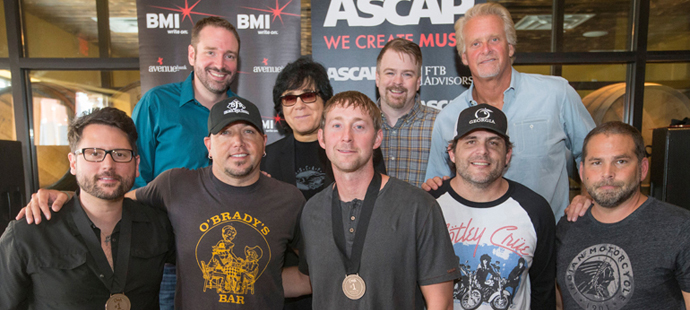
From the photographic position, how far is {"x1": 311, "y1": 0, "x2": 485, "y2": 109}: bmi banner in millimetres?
4273

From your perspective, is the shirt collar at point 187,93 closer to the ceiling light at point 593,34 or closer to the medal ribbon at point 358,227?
the medal ribbon at point 358,227

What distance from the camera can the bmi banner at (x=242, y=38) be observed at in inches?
175

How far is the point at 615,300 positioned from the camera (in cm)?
205

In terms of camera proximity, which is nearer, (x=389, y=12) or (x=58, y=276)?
(x=58, y=276)

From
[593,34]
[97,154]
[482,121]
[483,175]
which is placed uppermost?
[593,34]

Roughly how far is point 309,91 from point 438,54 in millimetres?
1908

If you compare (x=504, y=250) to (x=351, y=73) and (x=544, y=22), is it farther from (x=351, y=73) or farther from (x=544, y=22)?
(x=544, y=22)

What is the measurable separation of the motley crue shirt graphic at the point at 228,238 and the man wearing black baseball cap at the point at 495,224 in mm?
1006

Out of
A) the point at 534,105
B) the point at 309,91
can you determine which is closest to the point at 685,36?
the point at 534,105

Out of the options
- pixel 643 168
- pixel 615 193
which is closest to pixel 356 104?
pixel 615 193

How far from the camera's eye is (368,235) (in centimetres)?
190

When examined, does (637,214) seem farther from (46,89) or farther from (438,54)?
(46,89)

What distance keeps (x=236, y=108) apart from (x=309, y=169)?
2.79 ft

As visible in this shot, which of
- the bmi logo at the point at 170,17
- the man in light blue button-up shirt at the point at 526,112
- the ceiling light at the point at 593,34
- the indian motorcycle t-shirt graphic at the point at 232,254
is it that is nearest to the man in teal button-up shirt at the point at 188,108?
the indian motorcycle t-shirt graphic at the point at 232,254
